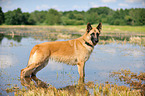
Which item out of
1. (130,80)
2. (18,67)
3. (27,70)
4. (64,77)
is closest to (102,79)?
(130,80)

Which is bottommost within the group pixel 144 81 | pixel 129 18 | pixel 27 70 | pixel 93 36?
pixel 144 81

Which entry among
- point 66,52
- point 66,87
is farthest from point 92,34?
point 66,87

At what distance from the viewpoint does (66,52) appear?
273 inches

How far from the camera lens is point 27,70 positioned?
668cm

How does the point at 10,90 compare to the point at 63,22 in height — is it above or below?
below

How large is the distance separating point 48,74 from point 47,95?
2646 millimetres

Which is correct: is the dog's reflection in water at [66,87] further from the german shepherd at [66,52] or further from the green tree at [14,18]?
the green tree at [14,18]

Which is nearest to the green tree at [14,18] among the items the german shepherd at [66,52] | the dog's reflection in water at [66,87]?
the german shepherd at [66,52]

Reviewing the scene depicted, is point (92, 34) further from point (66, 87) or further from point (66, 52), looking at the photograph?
point (66, 87)

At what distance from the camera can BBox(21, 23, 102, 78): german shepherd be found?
21.7 feet

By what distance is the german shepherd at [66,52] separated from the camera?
6.61m

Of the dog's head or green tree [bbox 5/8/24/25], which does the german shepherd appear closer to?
the dog's head

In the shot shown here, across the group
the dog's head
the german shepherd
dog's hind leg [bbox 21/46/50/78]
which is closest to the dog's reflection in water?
the german shepherd

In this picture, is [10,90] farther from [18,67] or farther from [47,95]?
[18,67]
